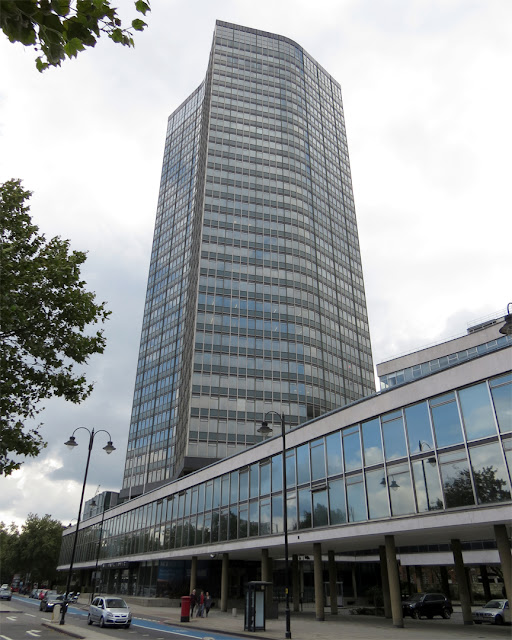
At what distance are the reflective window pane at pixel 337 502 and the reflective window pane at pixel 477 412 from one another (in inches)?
320

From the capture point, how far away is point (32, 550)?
313 ft

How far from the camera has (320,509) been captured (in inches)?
1012

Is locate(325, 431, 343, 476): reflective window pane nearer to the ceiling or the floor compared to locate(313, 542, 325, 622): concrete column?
nearer to the ceiling

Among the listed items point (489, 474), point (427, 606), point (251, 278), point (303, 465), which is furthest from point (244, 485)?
point (251, 278)

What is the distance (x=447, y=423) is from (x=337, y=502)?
814cm

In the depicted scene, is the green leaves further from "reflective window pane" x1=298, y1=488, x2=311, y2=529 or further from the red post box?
"reflective window pane" x1=298, y1=488, x2=311, y2=529

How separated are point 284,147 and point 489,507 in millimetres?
84523

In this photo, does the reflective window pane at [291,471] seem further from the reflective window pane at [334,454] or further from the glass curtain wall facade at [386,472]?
the reflective window pane at [334,454]

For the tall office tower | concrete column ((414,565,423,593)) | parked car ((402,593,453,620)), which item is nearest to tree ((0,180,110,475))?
parked car ((402,593,453,620))

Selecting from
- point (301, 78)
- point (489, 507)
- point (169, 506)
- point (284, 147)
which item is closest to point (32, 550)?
point (169, 506)

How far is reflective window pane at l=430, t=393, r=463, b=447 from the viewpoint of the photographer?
19.4 metres

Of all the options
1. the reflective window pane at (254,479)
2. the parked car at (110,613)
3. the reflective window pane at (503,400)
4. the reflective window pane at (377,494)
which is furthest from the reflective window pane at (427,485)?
the parked car at (110,613)

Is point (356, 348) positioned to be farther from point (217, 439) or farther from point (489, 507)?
point (489, 507)

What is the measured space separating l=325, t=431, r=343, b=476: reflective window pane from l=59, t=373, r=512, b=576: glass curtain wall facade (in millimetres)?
54
